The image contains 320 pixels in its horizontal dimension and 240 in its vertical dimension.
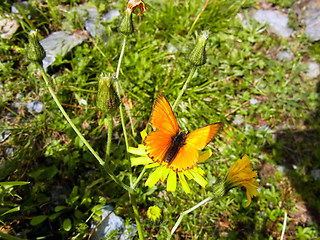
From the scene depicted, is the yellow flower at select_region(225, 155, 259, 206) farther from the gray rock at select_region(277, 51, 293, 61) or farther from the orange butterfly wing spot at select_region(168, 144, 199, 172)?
the gray rock at select_region(277, 51, 293, 61)

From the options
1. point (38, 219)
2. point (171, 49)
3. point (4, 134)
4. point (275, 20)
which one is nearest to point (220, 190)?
point (38, 219)

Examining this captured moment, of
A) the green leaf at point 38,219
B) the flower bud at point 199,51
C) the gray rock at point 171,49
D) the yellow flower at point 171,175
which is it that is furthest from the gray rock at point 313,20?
the green leaf at point 38,219

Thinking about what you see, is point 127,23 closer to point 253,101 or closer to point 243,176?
point 243,176

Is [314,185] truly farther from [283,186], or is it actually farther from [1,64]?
[1,64]

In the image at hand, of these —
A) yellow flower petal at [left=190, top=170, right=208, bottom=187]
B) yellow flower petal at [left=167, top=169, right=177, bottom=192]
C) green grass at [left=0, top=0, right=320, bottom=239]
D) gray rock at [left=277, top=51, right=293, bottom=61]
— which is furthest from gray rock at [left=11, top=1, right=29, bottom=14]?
gray rock at [left=277, top=51, right=293, bottom=61]

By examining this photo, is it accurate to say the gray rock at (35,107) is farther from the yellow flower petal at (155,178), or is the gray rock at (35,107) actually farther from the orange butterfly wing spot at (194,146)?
the orange butterfly wing spot at (194,146)

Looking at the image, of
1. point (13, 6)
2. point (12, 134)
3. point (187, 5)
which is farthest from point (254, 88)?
point (13, 6)
